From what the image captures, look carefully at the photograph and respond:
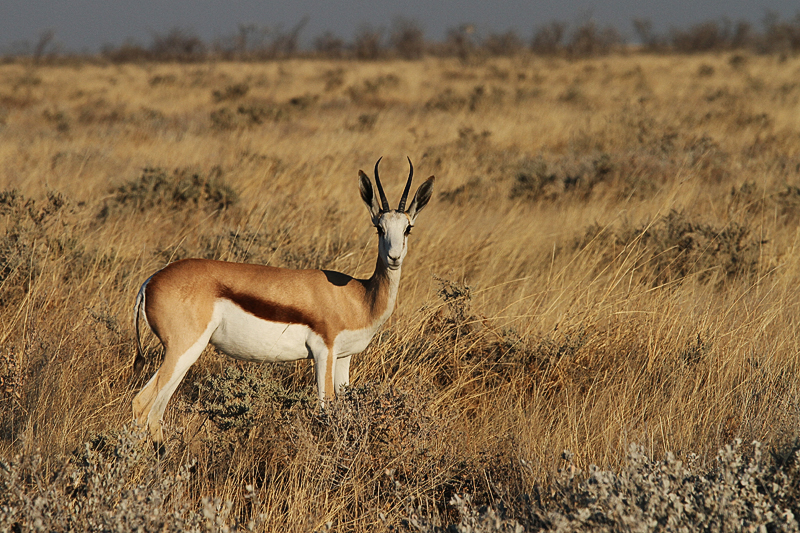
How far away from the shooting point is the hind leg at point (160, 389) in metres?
3.71

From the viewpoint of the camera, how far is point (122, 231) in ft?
22.7

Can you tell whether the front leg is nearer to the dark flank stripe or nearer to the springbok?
the springbok

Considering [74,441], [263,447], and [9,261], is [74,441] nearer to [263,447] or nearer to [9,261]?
[263,447]

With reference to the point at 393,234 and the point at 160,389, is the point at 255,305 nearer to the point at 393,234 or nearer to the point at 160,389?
the point at 160,389

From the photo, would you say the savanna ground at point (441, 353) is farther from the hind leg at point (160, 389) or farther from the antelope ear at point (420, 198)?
the antelope ear at point (420, 198)

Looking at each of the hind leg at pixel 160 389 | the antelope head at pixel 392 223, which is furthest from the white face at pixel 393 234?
the hind leg at pixel 160 389

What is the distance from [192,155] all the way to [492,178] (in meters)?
5.09

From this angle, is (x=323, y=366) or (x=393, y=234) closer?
(x=393, y=234)

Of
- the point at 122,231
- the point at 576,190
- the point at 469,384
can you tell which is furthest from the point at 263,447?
the point at 576,190

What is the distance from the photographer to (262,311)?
3.83m

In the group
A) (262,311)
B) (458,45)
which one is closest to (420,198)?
(262,311)

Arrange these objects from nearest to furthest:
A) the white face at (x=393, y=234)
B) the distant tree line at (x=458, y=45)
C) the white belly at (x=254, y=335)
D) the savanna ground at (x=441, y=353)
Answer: the savanna ground at (x=441, y=353), the white face at (x=393, y=234), the white belly at (x=254, y=335), the distant tree line at (x=458, y=45)

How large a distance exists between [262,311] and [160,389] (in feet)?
2.27

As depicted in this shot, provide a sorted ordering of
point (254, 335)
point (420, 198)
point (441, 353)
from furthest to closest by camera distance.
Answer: point (441, 353)
point (420, 198)
point (254, 335)
